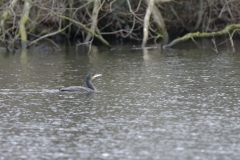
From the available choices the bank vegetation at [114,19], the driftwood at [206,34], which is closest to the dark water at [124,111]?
the driftwood at [206,34]

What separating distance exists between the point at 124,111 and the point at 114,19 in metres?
24.8

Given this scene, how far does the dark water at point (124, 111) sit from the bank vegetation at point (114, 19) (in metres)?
5.75

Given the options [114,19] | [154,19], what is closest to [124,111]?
[154,19]

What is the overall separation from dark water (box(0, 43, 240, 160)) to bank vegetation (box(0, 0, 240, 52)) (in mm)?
5750

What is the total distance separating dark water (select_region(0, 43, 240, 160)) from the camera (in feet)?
46.0

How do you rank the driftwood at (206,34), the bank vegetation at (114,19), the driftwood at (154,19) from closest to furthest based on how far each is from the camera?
the driftwood at (206,34) → the bank vegetation at (114,19) → the driftwood at (154,19)

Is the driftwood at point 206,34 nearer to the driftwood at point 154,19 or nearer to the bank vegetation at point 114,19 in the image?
the bank vegetation at point 114,19

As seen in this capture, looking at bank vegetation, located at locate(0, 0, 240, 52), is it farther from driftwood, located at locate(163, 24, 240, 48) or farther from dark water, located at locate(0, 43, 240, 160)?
dark water, located at locate(0, 43, 240, 160)

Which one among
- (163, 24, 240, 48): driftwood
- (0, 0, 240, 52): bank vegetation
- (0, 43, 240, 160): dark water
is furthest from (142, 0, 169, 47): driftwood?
(0, 43, 240, 160): dark water

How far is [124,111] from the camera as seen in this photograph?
59.5ft

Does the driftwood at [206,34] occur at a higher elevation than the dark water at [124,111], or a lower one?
higher

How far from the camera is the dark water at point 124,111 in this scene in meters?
14.0

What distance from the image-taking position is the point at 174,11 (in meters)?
43.2

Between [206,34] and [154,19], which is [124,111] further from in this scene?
[154,19]
